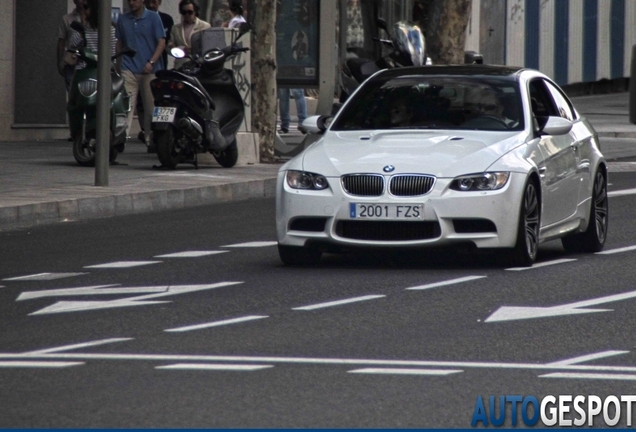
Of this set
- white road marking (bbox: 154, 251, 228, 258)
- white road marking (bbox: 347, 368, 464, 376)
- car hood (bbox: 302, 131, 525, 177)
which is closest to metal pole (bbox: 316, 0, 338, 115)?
white road marking (bbox: 154, 251, 228, 258)

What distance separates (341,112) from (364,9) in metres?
16.9

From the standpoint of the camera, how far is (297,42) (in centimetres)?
2331

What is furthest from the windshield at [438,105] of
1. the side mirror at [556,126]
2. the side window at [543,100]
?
the side window at [543,100]

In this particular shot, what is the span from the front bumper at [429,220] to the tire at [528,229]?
0.28 feet

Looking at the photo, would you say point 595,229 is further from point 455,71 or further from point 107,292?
point 107,292

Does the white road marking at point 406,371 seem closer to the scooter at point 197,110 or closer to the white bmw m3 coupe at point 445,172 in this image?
the white bmw m3 coupe at point 445,172

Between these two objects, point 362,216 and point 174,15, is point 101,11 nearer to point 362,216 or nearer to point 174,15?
point 362,216

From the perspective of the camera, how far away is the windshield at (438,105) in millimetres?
11828

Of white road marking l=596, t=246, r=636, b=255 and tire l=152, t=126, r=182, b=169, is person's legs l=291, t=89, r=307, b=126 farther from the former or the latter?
white road marking l=596, t=246, r=636, b=255

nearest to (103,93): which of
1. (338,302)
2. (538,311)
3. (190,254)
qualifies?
(190,254)

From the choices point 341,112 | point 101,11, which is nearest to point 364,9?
point 101,11

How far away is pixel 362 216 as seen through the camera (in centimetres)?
1084

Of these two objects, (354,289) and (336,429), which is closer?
(336,429)

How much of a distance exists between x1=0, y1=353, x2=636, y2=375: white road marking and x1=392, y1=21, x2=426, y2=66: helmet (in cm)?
1533
